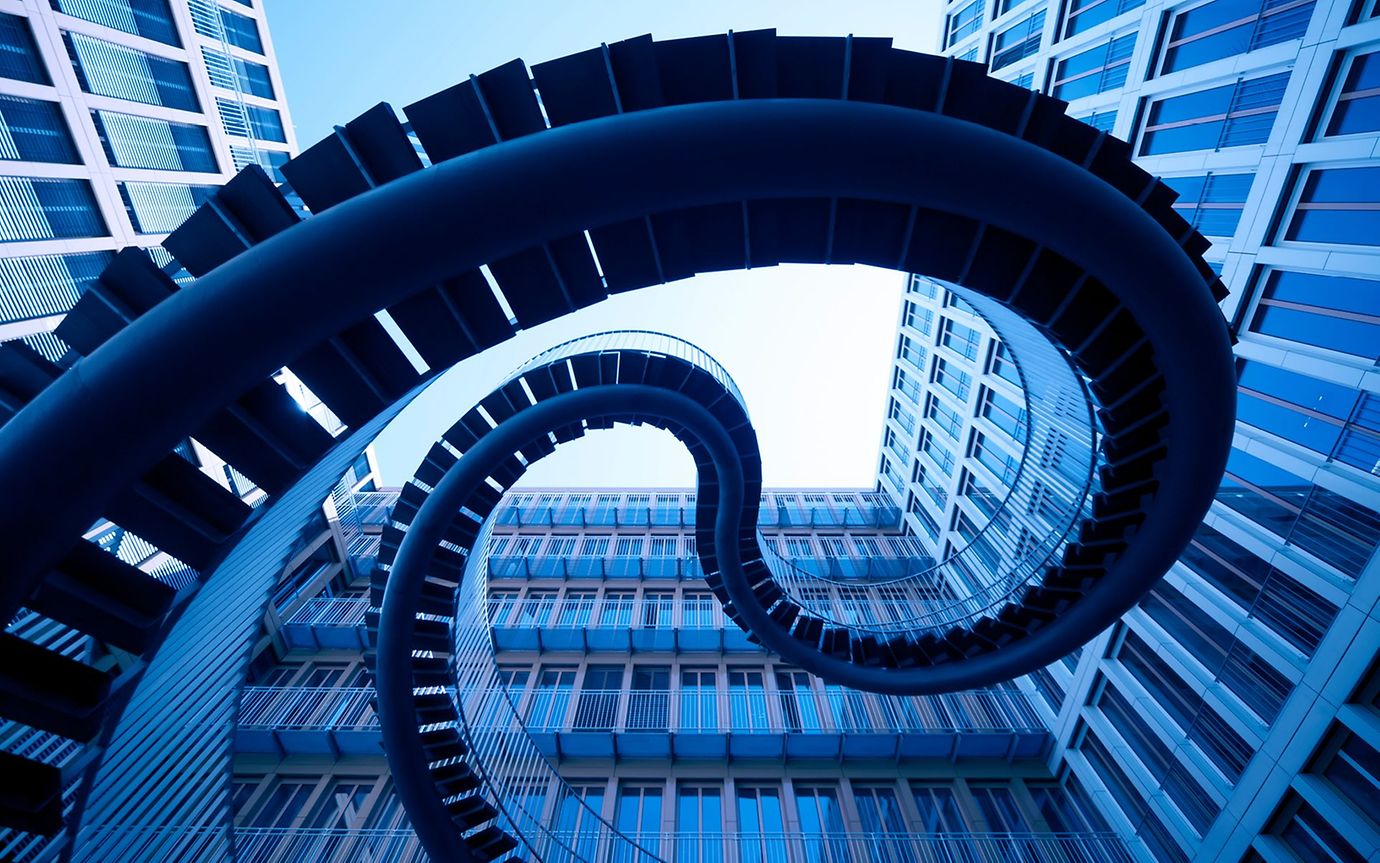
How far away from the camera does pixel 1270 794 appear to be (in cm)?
1176

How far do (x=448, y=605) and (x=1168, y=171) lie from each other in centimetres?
2349

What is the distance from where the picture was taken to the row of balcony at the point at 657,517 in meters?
29.4

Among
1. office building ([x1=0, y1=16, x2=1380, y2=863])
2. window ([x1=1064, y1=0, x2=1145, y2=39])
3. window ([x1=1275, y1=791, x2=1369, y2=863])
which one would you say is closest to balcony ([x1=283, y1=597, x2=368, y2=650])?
office building ([x1=0, y1=16, x2=1380, y2=863])

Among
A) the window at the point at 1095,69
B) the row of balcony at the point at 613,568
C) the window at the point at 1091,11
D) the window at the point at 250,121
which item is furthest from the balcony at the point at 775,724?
the window at the point at 1091,11

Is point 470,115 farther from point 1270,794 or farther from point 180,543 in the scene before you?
point 1270,794

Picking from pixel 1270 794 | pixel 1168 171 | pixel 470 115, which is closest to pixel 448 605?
pixel 470 115

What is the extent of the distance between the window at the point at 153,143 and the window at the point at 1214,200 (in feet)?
101

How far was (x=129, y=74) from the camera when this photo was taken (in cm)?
1625

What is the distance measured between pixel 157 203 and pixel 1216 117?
31330 mm

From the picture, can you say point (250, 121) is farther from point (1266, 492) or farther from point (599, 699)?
point (1266, 492)

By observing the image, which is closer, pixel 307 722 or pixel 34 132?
pixel 34 132

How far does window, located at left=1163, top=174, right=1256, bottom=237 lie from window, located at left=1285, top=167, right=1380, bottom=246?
4.67 feet

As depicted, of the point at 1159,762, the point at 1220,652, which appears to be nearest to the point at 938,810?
the point at 1159,762

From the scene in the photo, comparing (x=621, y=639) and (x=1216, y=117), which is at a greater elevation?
(x=1216, y=117)
